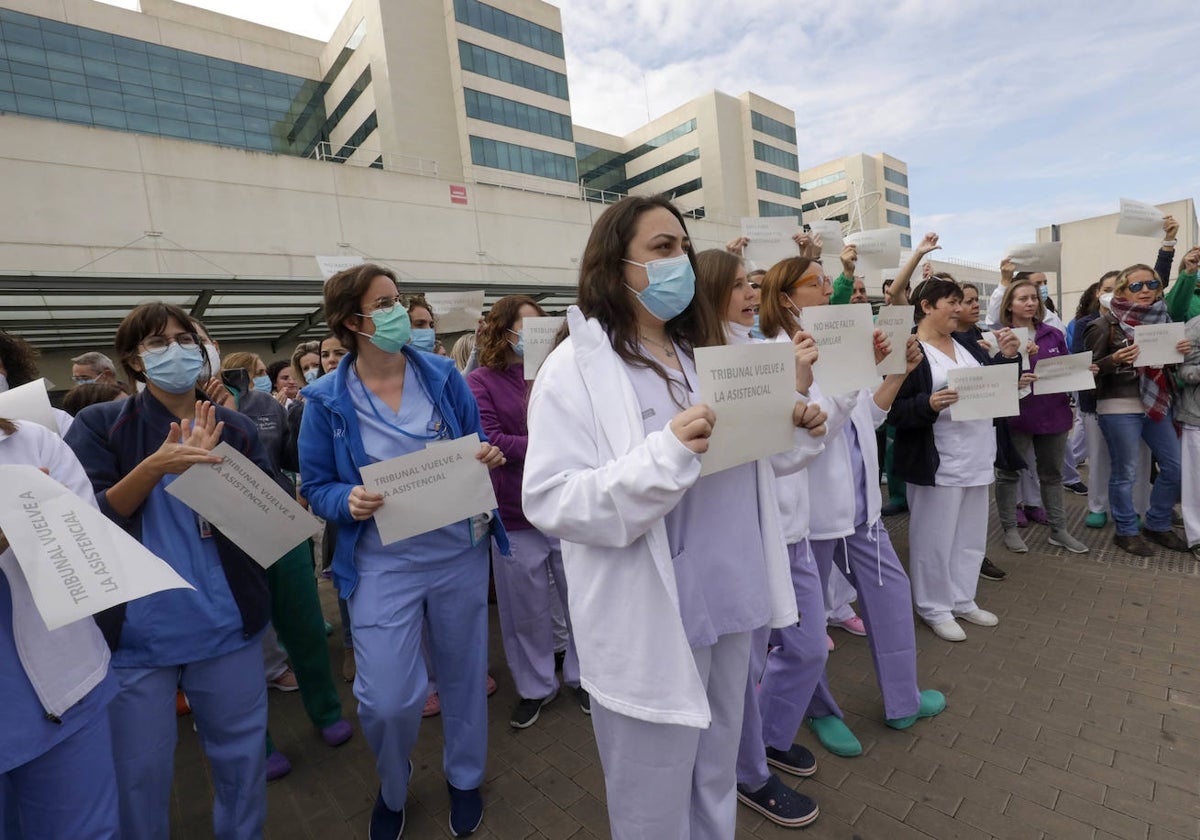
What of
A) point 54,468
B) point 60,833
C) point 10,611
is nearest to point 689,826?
point 60,833

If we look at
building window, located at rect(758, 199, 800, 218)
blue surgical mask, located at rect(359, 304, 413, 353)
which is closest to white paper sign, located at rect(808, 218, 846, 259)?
blue surgical mask, located at rect(359, 304, 413, 353)

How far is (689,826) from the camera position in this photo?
1840 mm

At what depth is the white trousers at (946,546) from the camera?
387 cm

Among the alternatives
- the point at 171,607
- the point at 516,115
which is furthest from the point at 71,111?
the point at 171,607

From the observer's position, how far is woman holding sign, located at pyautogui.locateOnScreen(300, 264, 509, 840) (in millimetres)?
2352

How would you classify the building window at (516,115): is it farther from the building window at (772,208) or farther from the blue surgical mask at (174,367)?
the blue surgical mask at (174,367)

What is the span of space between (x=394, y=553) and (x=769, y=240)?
3312 mm

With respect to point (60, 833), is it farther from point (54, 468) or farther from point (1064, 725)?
point (1064, 725)

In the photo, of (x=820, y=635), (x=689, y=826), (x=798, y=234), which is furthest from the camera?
(x=798, y=234)

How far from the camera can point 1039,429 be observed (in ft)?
16.9

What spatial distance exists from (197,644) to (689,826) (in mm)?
1734

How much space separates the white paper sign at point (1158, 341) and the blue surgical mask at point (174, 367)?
241 inches

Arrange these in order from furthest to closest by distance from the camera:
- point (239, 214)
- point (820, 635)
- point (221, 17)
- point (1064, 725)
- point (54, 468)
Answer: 1. point (221, 17)
2. point (239, 214)
3. point (1064, 725)
4. point (820, 635)
5. point (54, 468)

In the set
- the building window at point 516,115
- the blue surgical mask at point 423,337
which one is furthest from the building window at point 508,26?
the blue surgical mask at point 423,337
